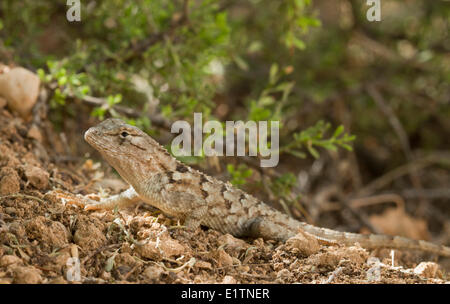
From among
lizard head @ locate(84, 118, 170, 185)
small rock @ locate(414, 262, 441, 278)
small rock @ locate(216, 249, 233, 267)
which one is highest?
lizard head @ locate(84, 118, 170, 185)

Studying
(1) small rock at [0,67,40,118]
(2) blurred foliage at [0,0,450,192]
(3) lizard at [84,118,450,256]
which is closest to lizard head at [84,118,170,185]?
(3) lizard at [84,118,450,256]

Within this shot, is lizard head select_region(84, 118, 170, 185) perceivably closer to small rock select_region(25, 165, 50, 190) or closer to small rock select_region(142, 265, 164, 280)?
small rock select_region(25, 165, 50, 190)

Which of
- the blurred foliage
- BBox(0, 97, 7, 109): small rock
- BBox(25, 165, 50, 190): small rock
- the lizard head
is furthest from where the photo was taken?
the blurred foliage

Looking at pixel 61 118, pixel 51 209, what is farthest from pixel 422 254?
pixel 61 118

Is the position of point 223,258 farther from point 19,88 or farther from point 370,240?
point 19,88

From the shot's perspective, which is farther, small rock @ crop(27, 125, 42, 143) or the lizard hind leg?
small rock @ crop(27, 125, 42, 143)

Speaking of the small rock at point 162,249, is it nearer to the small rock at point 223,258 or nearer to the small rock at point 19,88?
the small rock at point 223,258

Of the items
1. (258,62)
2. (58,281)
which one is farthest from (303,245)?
(258,62)
